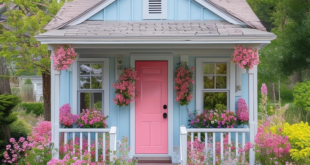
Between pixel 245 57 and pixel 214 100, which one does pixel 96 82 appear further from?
pixel 245 57

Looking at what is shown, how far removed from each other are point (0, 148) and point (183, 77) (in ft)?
14.9

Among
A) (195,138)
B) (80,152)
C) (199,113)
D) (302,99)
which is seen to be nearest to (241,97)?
(199,113)

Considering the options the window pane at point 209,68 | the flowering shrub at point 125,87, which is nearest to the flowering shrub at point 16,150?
the flowering shrub at point 125,87

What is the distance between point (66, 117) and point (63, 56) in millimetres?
1525

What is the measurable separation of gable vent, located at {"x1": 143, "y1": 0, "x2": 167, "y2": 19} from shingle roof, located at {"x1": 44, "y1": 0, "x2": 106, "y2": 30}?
953 millimetres

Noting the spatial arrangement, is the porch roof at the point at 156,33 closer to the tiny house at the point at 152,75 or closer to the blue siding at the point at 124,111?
the tiny house at the point at 152,75

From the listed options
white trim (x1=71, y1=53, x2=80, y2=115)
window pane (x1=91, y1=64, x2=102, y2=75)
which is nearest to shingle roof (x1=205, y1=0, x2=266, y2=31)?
window pane (x1=91, y1=64, x2=102, y2=75)

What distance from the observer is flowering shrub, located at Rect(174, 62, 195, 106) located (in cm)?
804

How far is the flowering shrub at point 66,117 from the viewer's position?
7703 millimetres

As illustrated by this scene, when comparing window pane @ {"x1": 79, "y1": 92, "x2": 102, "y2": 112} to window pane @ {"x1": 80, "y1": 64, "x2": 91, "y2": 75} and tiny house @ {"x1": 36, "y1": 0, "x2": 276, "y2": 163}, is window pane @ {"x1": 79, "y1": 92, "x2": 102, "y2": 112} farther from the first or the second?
window pane @ {"x1": 80, "y1": 64, "x2": 91, "y2": 75}

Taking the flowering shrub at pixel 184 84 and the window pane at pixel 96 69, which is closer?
the flowering shrub at pixel 184 84

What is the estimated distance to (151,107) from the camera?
8320 millimetres

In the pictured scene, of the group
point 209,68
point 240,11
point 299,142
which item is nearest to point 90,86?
point 209,68

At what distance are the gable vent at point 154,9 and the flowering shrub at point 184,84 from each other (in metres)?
1.26
